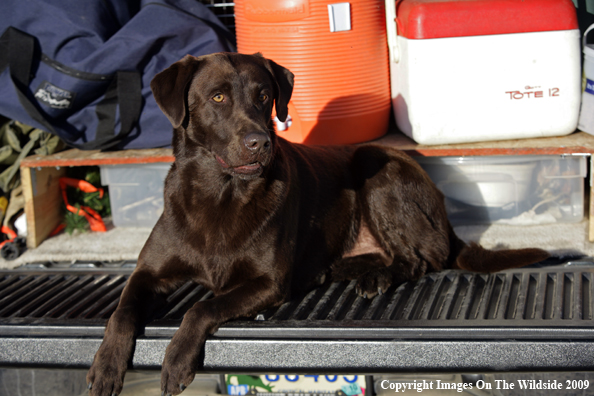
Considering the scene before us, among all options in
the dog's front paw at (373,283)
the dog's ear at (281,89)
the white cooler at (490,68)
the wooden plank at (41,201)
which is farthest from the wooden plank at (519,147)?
the wooden plank at (41,201)

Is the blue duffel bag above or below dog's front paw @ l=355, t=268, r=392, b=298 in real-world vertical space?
above

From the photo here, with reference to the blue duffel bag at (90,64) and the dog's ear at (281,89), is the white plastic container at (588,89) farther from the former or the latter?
the blue duffel bag at (90,64)

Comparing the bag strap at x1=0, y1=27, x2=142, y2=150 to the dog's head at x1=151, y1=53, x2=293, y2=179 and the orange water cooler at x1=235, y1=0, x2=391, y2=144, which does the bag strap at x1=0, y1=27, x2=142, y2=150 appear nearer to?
the orange water cooler at x1=235, y1=0, x2=391, y2=144

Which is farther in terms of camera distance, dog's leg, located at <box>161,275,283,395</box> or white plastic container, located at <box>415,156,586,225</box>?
white plastic container, located at <box>415,156,586,225</box>

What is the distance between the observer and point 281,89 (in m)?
2.36

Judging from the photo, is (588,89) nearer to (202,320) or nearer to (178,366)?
(202,320)

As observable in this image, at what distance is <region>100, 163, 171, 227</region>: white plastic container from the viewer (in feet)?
10.8

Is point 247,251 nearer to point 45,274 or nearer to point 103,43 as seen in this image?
point 45,274

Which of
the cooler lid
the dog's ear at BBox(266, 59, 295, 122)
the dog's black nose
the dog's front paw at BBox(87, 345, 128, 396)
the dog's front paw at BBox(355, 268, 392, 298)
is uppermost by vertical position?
the cooler lid

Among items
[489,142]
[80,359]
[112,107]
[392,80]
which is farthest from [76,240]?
[489,142]

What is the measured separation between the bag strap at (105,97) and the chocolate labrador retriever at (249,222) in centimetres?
89

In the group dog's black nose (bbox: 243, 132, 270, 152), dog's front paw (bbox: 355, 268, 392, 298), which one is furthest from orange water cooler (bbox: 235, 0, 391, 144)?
dog's black nose (bbox: 243, 132, 270, 152)

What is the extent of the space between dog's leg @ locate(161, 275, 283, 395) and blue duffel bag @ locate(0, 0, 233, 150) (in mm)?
1353

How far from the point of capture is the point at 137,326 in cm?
206
